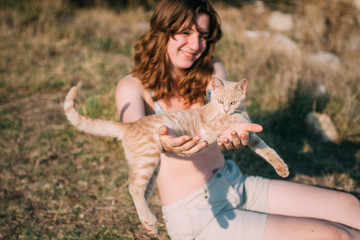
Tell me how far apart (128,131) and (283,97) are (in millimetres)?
2790

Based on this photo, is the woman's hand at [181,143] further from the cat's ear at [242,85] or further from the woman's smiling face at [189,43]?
the woman's smiling face at [189,43]

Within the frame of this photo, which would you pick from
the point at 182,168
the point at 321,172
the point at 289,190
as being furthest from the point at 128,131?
the point at 321,172

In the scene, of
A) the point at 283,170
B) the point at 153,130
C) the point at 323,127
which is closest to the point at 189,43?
the point at 153,130

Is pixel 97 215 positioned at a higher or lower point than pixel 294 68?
lower

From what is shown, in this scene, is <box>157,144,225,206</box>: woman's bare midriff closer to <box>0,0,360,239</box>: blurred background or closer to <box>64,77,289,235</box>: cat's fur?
<box>64,77,289,235</box>: cat's fur

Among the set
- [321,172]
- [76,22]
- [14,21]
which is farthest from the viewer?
[76,22]

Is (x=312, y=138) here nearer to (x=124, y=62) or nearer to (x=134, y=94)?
(x=134, y=94)

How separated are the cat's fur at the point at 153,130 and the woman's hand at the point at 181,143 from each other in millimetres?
167

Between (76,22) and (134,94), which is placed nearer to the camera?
(134,94)

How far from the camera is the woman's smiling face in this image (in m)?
1.88

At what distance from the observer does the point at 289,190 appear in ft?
5.99

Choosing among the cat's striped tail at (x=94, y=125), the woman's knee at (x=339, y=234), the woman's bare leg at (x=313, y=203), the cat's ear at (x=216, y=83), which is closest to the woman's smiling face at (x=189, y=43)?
the cat's ear at (x=216, y=83)

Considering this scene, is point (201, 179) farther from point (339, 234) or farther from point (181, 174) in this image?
point (339, 234)

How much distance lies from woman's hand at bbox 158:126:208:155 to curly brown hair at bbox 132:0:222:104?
25.8 inches
